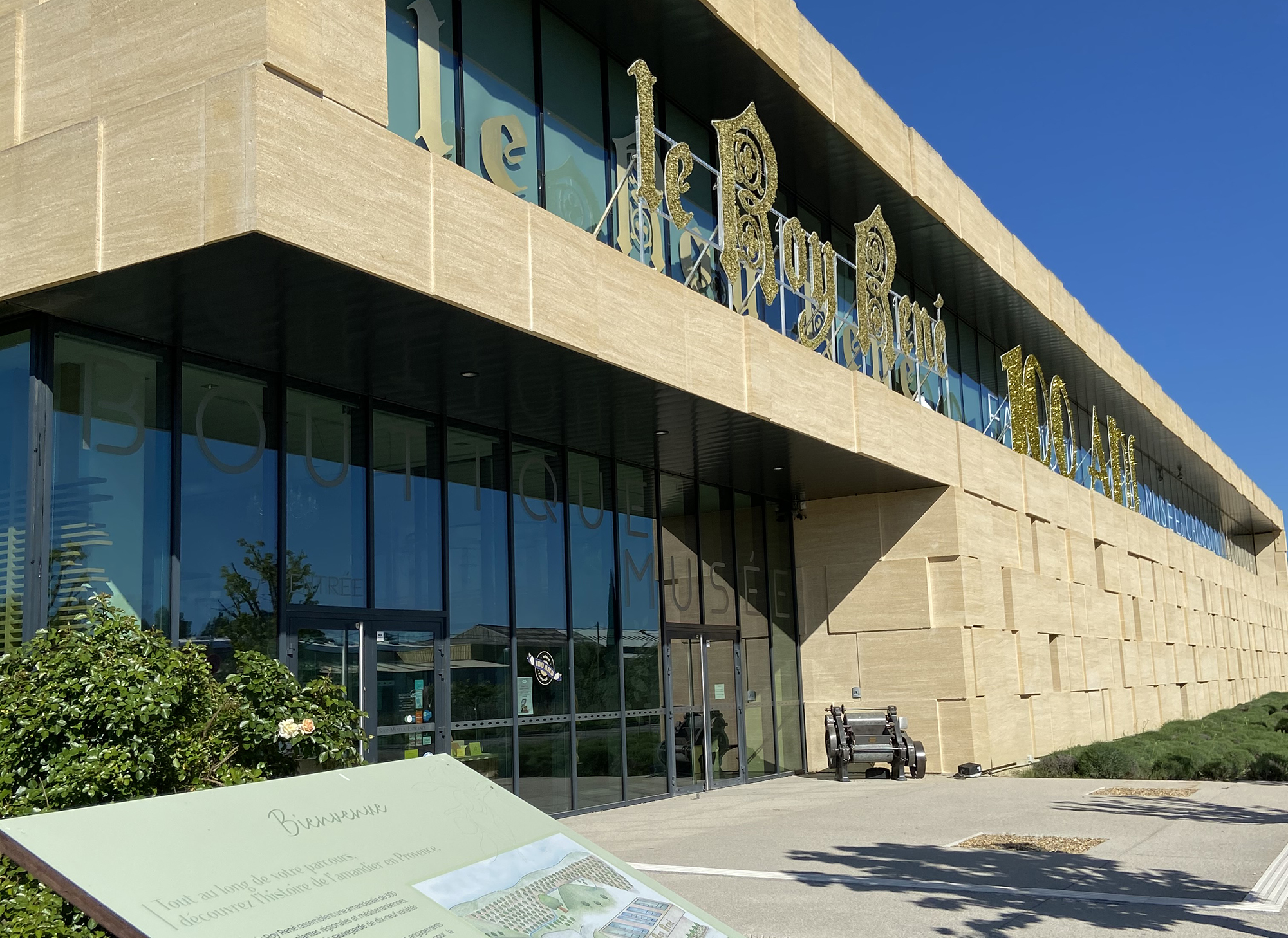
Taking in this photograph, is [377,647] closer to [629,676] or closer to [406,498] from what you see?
[406,498]

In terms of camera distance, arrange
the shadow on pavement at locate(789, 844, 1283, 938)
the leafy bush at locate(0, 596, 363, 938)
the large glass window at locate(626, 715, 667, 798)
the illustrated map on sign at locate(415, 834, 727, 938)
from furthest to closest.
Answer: the large glass window at locate(626, 715, 667, 798) < the shadow on pavement at locate(789, 844, 1283, 938) < the leafy bush at locate(0, 596, 363, 938) < the illustrated map on sign at locate(415, 834, 727, 938)

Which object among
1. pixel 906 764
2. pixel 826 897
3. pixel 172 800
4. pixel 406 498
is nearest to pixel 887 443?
pixel 906 764

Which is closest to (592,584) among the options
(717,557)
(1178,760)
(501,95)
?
(717,557)

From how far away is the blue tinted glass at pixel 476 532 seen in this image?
13984 millimetres

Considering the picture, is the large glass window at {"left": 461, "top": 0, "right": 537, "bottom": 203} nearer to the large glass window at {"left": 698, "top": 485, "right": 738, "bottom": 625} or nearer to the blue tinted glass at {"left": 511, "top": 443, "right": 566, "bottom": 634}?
the blue tinted glass at {"left": 511, "top": 443, "right": 566, "bottom": 634}

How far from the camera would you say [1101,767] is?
19094 millimetres

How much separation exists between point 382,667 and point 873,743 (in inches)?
377

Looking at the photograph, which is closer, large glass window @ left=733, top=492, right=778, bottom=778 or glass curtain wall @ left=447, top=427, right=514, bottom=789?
glass curtain wall @ left=447, top=427, right=514, bottom=789

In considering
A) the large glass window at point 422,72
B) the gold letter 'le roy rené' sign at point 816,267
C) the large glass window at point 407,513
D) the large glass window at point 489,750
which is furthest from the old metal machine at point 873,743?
the large glass window at point 422,72

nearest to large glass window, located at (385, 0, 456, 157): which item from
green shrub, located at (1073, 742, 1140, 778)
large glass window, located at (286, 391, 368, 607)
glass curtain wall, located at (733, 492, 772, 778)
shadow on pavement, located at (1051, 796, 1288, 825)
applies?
large glass window, located at (286, 391, 368, 607)

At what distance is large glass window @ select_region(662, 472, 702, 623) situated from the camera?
1789cm

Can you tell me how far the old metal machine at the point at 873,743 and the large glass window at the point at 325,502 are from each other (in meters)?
9.35

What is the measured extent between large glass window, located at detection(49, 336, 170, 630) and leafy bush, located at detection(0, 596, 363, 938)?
1636mm

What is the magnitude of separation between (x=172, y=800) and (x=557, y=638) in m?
11.1
